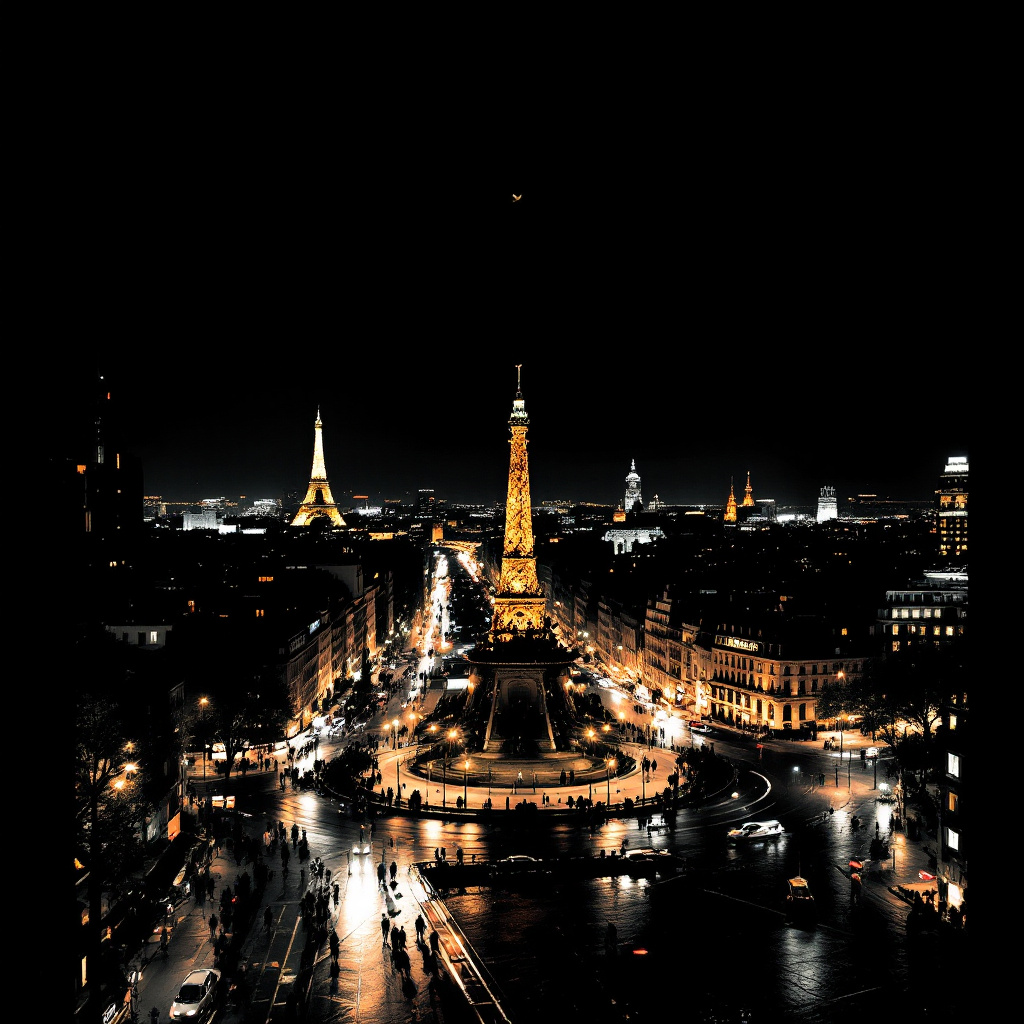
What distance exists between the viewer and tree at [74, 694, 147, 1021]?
31797 millimetres

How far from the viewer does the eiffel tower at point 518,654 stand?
216 ft

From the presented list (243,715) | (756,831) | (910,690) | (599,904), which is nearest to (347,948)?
(599,904)

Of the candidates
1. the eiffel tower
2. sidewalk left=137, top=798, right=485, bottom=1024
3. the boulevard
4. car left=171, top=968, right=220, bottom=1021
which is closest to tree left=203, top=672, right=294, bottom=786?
the boulevard

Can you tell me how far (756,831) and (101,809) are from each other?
2717 cm

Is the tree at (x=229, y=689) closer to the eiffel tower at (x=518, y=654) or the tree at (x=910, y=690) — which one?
the eiffel tower at (x=518, y=654)

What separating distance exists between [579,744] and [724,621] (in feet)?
95.4

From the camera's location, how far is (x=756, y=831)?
1815 inches

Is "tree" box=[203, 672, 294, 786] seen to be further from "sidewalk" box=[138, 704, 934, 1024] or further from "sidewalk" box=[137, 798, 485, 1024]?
"sidewalk" box=[137, 798, 485, 1024]

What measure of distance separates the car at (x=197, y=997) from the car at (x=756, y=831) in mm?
24299

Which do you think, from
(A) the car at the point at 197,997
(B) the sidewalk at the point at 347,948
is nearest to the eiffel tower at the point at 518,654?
(B) the sidewalk at the point at 347,948

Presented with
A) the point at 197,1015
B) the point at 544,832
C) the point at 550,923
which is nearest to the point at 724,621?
the point at 544,832

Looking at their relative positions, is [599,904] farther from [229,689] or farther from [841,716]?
[841,716]

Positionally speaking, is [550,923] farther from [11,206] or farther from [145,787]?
[11,206]

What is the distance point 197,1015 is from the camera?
91.7ft
